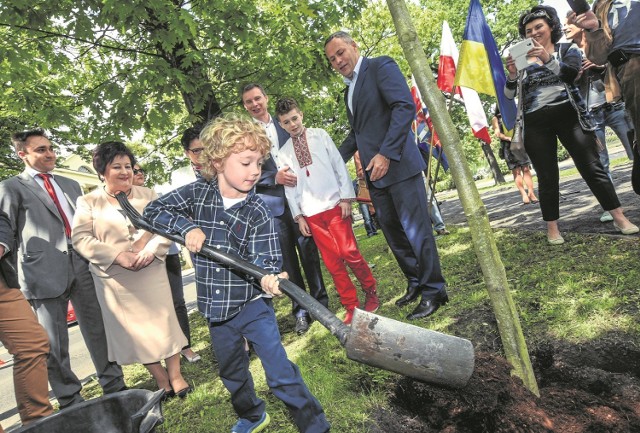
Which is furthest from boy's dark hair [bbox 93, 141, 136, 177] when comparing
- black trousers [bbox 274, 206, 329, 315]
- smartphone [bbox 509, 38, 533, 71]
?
smartphone [bbox 509, 38, 533, 71]

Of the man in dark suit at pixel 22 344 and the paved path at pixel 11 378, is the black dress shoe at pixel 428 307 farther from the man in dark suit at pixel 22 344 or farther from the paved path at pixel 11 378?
the paved path at pixel 11 378

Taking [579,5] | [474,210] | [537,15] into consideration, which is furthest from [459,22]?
[474,210]

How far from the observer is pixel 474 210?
6.18 feet

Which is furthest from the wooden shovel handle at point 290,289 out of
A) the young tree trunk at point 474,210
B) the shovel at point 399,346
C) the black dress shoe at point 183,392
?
the black dress shoe at point 183,392

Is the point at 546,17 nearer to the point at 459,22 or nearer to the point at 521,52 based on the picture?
the point at 521,52

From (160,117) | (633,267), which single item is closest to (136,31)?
(160,117)

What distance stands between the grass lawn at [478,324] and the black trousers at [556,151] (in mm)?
403

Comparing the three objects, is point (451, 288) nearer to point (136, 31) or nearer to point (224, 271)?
point (224, 271)

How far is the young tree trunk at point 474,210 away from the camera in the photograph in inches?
73.7

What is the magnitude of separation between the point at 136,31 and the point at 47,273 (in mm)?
3979

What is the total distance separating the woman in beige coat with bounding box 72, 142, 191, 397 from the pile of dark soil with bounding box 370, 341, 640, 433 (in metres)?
1.83

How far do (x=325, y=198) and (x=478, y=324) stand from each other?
1.59m

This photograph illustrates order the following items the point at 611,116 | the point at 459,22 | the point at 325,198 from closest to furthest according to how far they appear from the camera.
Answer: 1. the point at 325,198
2. the point at 611,116
3. the point at 459,22

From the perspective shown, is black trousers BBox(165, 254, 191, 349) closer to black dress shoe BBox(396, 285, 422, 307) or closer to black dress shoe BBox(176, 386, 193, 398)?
black dress shoe BBox(176, 386, 193, 398)
